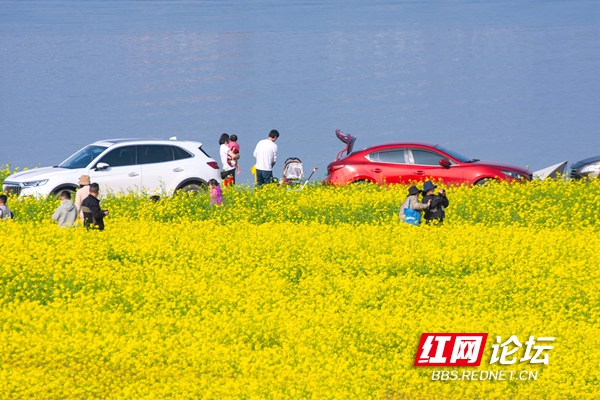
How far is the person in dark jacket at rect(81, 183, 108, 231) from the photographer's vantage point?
1900 centimetres

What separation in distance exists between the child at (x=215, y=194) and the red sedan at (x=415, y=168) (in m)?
3.93

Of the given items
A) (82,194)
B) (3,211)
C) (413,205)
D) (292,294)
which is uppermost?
(82,194)

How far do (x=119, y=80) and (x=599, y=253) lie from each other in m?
52.7

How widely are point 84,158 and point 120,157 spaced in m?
0.91

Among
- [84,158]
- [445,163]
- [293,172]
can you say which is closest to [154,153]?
[84,158]

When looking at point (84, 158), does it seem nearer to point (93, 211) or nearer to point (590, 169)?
point (93, 211)

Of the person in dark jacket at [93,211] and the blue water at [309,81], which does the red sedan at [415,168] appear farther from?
the blue water at [309,81]

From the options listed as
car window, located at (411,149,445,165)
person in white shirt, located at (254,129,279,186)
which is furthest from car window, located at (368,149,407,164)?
person in white shirt, located at (254,129,279,186)

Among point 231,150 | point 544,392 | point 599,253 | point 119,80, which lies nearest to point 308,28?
point 119,80

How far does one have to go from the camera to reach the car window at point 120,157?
2380cm

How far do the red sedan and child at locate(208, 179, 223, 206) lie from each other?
3.93 m

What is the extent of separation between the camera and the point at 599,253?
1794cm

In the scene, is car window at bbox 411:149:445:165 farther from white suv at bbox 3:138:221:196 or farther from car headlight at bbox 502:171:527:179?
white suv at bbox 3:138:221:196

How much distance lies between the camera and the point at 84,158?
24.0 meters
